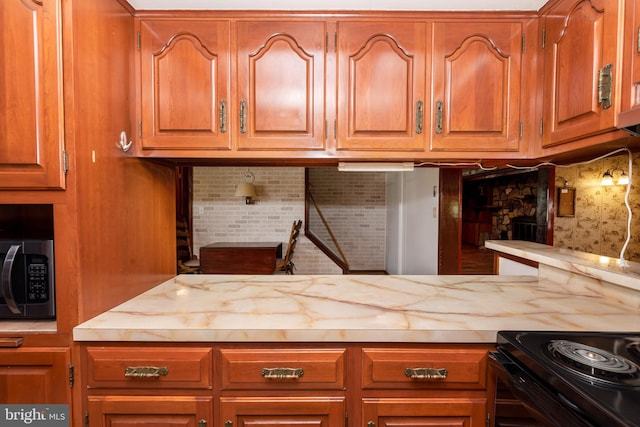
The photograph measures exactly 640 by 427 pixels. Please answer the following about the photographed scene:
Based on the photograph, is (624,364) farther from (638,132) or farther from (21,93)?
(21,93)

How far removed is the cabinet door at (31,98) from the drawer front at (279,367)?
0.81m

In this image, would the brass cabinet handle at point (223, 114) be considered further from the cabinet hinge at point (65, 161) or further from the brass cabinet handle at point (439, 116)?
the brass cabinet handle at point (439, 116)

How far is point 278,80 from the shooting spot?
1.32 metres

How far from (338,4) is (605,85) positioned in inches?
40.1

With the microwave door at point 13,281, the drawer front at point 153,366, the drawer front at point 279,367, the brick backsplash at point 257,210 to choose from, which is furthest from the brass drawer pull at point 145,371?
the brick backsplash at point 257,210

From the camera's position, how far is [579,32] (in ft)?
3.74

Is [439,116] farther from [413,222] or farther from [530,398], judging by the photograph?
[413,222]

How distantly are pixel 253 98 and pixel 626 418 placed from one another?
4.77 feet

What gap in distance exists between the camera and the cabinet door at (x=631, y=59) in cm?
94

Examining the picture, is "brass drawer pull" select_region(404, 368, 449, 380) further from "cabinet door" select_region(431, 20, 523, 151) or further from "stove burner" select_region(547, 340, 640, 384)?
"cabinet door" select_region(431, 20, 523, 151)

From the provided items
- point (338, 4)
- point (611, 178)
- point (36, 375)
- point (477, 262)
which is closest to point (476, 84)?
point (338, 4)

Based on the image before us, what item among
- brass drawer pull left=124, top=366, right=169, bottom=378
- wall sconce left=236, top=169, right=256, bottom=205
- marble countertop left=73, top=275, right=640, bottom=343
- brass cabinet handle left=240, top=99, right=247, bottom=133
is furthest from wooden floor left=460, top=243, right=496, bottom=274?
brass drawer pull left=124, top=366, right=169, bottom=378

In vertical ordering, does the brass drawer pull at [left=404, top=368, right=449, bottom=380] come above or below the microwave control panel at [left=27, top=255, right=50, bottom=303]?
below

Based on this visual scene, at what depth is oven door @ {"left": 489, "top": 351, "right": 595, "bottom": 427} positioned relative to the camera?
28.2 inches
